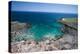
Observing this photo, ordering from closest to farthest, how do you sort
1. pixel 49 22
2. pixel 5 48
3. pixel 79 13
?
pixel 5 48
pixel 49 22
pixel 79 13

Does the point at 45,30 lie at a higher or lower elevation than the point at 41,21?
lower

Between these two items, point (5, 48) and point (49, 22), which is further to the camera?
point (49, 22)

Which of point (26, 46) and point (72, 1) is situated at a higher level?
point (72, 1)

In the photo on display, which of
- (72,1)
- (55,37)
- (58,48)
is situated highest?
(72,1)

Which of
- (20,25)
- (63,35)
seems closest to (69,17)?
(63,35)

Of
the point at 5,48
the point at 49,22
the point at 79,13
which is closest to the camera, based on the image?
the point at 5,48

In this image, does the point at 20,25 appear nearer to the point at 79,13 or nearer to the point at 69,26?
the point at 69,26

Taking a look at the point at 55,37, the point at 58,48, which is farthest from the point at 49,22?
the point at 58,48
